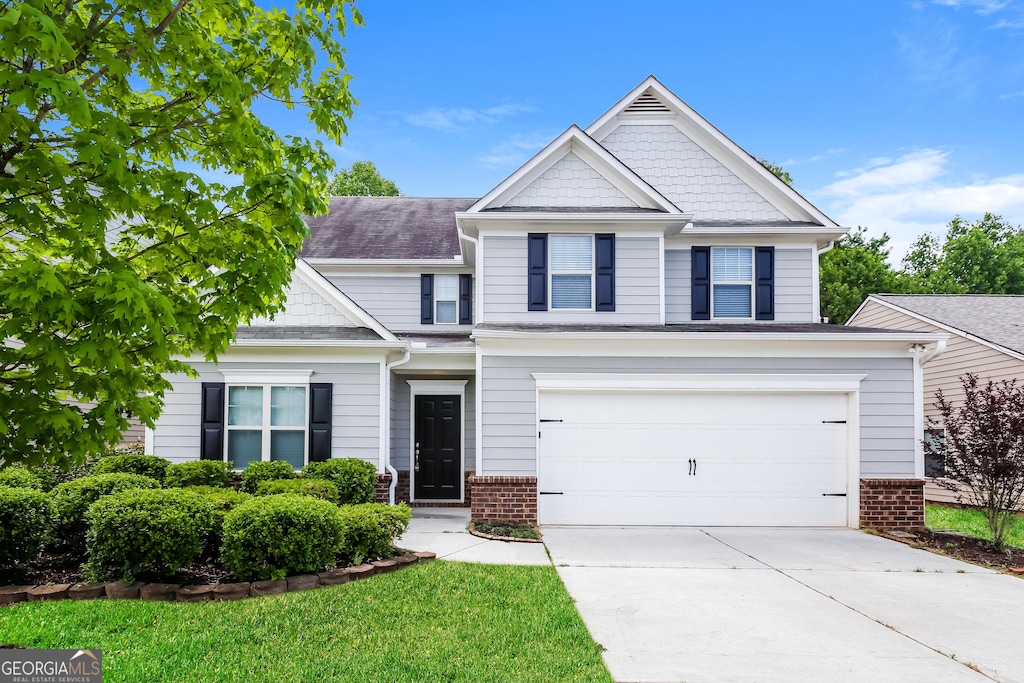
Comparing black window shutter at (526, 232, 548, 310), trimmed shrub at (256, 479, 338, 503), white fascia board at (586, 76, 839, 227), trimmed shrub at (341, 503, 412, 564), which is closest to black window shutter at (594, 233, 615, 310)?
black window shutter at (526, 232, 548, 310)

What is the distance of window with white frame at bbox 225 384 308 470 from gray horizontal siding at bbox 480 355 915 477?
11.6 feet

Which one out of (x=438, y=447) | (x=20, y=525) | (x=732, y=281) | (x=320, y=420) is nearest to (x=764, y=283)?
(x=732, y=281)

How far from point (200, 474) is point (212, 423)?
1.37 metres

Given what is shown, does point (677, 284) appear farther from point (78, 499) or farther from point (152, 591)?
point (78, 499)

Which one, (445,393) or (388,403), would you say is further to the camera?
(445,393)

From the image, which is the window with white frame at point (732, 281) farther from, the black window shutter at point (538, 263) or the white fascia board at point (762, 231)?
the black window shutter at point (538, 263)

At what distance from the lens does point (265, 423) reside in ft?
40.4

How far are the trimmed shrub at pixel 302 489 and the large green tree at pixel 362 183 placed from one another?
29.0m

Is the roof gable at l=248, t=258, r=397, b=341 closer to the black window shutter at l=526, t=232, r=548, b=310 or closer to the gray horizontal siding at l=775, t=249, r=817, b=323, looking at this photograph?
the black window shutter at l=526, t=232, r=548, b=310

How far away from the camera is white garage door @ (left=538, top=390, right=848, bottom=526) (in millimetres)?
11766

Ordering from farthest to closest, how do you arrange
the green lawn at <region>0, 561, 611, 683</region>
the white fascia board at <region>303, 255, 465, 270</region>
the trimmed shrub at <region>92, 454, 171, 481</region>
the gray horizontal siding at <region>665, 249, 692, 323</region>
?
the white fascia board at <region>303, 255, 465, 270</region> < the gray horizontal siding at <region>665, 249, 692, 323</region> < the trimmed shrub at <region>92, 454, 171, 481</region> < the green lawn at <region>0, 561, 611, 683</region>

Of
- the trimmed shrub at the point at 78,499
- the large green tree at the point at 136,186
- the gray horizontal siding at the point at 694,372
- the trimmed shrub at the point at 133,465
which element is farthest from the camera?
the gray horizontal siding at the point at 694,372

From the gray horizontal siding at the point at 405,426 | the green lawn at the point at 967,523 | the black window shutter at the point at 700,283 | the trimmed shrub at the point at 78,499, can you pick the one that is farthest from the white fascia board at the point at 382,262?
the green lawn at the point at 967,523

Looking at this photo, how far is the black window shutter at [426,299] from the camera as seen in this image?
609 inches
